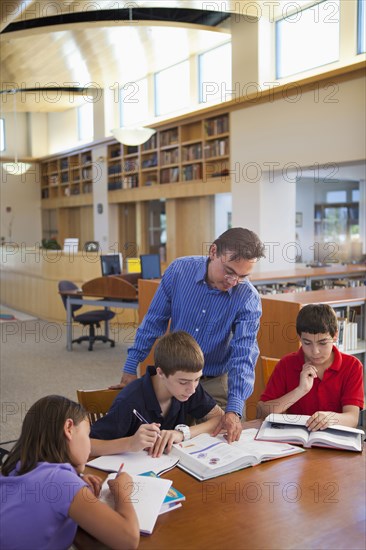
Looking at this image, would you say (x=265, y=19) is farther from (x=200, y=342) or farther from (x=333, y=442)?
(x=333, y=442)

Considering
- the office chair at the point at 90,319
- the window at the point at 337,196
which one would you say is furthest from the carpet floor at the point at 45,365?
the window at the point at 337,196

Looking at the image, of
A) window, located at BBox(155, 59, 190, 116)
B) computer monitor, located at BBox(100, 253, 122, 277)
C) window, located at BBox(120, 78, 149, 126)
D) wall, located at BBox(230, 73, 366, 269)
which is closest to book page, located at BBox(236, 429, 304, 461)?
computer monitor, located at BBox(100, 253, 122, 277)

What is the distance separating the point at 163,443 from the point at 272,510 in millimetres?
476

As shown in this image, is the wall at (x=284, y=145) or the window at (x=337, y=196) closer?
Answer: the wall at (x=284, y=145)

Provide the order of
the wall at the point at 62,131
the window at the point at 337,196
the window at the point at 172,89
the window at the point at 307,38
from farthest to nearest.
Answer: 1. the wall at the point at 62,131
2. the window at the point at 337,196
3. the window at the point at 172,89
4. the window at the point at 307,38

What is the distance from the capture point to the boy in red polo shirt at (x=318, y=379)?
7.53ft

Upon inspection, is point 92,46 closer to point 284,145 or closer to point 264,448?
point 284,145

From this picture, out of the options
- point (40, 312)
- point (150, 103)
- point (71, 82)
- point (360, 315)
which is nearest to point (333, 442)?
point (360, 315)

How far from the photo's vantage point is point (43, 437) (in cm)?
153

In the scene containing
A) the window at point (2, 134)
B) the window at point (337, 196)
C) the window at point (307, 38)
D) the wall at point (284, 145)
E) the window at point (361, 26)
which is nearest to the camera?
the window at point (361, 26)

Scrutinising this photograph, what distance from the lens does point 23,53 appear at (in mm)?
9195

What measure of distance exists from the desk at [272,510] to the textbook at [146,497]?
0.03 meters

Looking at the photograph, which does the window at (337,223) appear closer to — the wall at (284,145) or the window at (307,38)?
the wall at (284,145)

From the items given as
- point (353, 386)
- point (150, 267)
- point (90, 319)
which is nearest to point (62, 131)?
point (90, 319)
